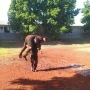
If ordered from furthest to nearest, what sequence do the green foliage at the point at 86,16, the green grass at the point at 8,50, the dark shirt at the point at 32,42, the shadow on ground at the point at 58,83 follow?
the green foliage at the point at 86,16 → the green grass at the point at 8,50 → the dark shirt at the point at 32,42 → the shadow on ground at the point at 58,83

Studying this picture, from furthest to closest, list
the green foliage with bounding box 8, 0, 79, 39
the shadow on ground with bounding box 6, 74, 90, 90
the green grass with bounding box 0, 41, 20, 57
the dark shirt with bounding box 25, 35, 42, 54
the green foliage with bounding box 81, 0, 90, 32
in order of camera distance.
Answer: the green foliage with bounding box 81, 0, 90, 32, the green foliage with bounding box 8, 0, 79, 39, the green grass with bounding box 0, 41, 20, 57, the dark shirt with bounding box 25, 35, 42, 54, the shadow on ground with bounding box 6, 74, 90, 90

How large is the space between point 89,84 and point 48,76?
76.2 inches

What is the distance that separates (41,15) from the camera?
31.4 meters

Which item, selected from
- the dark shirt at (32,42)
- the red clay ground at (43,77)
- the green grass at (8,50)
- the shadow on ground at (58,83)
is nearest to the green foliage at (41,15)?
the green grass at (8,50)

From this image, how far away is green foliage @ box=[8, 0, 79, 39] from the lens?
1205 inches

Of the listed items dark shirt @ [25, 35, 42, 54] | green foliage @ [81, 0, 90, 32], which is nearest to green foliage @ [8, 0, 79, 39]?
green foliage @ [81, 0, 90, 32]

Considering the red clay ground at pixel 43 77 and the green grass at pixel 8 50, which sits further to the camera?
the green grass at pixel 8 50

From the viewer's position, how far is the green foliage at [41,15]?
1205 inches

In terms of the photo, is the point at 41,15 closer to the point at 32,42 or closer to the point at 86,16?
the point at 86,16

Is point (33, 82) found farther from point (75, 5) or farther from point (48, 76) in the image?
point (75, 5)

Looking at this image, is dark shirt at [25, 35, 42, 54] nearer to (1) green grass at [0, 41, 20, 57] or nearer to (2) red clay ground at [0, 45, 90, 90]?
(2) red clay ground at [0, 45, 90, 90]

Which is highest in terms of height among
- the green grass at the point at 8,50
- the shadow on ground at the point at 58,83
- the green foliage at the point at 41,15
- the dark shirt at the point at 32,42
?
the green foliage at the point at 41,15

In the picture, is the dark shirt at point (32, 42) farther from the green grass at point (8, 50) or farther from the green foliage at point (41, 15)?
the green foliage at point (41, 15)

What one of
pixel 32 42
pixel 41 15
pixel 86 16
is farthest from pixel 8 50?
pixel 86 16
